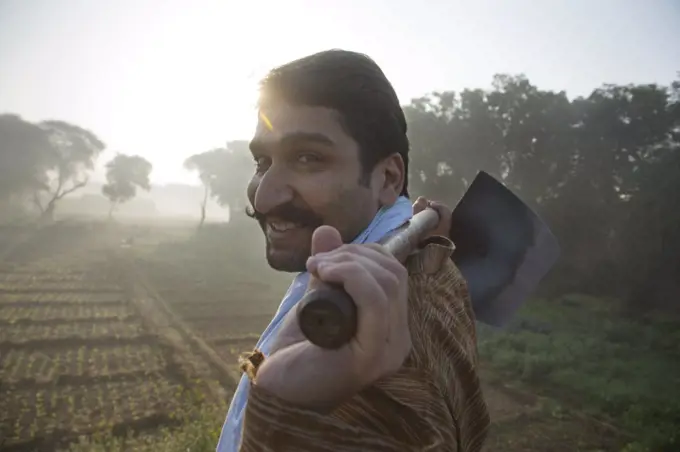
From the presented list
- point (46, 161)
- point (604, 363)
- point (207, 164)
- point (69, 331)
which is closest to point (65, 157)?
point (46, 161)

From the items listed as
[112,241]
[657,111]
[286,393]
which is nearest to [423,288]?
[286,393]

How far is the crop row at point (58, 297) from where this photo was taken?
16969 millimetres

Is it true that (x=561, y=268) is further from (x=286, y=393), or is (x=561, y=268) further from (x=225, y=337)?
(x=286, y=393)

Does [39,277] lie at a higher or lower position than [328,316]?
lower

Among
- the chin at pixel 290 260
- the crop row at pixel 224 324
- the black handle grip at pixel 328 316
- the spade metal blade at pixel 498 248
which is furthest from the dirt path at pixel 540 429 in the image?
the black handle grip at pixel 328 316

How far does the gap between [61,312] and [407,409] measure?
717 inches

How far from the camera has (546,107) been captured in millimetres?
23312

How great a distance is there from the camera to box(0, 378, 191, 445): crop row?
7.99m

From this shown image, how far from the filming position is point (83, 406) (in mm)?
8836

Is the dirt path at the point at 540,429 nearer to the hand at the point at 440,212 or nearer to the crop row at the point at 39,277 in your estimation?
the hand at the point at 440,212

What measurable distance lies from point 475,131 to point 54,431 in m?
23.1

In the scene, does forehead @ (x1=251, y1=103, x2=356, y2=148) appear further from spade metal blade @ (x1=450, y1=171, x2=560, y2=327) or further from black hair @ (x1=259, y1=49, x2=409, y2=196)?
spade metal blade @ (x1=450, y1=171, x2=560, y2=327)

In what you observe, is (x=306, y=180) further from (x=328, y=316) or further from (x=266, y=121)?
(x=328, y=316)

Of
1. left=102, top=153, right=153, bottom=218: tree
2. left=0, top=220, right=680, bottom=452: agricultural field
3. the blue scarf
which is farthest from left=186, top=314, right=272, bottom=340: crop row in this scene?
left=102, top=153, right=153, bottom=218: tree
